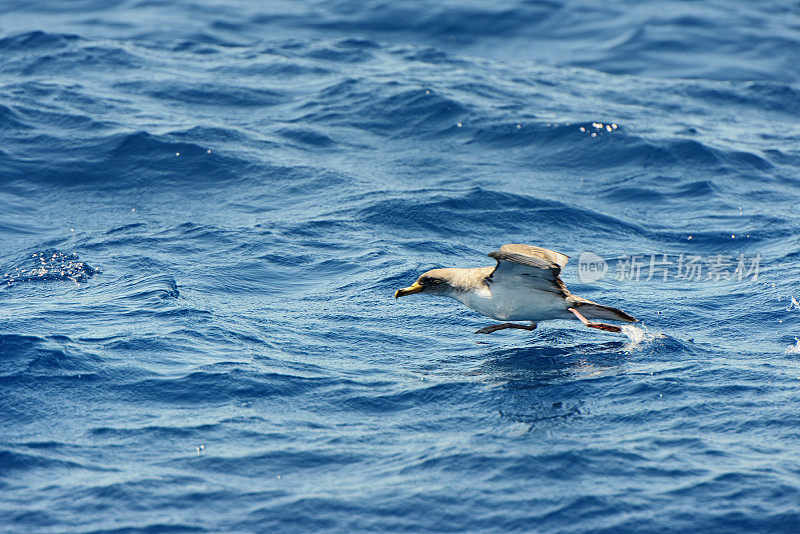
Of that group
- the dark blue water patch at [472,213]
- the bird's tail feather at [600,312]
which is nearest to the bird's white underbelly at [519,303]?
the bird's tail feather at [600,312]

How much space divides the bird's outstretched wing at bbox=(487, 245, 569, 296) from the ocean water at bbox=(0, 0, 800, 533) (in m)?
0.91

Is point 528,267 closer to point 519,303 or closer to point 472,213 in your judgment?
point 519,303

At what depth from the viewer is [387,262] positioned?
45.3 feet

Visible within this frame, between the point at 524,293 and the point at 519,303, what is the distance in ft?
0.42

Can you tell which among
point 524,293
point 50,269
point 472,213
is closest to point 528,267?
point 524,293

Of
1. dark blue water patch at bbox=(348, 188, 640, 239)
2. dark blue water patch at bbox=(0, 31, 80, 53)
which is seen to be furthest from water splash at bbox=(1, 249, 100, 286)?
dark blue water patch at bbox=(0, 31, 80, 53)

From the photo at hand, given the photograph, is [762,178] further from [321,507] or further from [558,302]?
[321,507]

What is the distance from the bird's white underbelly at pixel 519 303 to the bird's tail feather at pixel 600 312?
0.63 feet

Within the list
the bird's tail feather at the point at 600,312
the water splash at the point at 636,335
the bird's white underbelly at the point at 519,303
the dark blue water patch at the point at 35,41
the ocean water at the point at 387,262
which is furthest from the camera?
the dark blue water patch at the point at 35,41

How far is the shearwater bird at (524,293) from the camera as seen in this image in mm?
9961

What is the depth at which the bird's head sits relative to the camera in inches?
429

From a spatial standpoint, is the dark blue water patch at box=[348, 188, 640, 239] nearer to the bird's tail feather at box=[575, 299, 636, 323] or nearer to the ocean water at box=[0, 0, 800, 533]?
the ocean water at box=[0, 0, 800, 533]

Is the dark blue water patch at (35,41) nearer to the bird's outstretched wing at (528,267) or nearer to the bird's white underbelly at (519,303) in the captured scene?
the bird's white underbelly at (519,303)

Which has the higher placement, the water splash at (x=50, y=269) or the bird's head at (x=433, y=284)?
the bird's head at (x=433, y=284)
